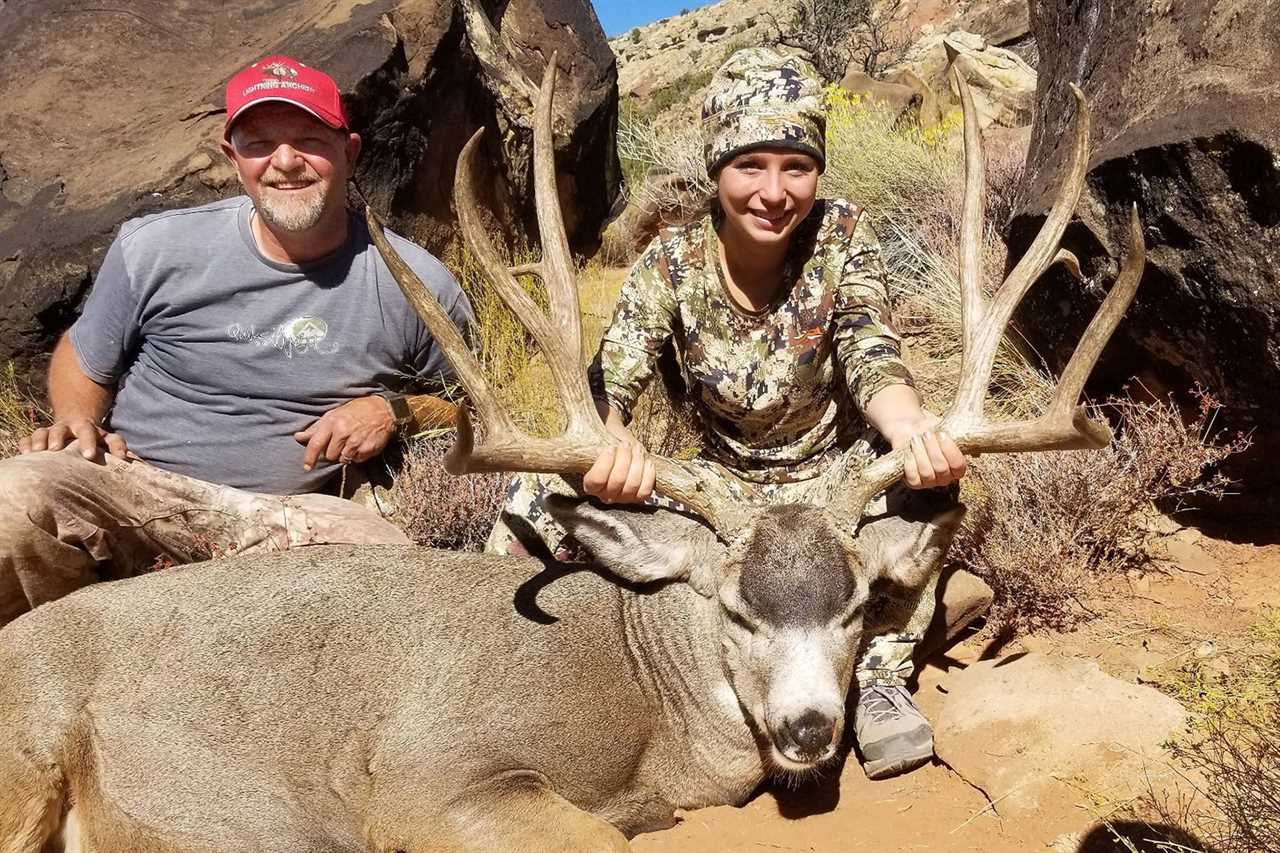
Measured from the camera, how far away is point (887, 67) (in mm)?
18438

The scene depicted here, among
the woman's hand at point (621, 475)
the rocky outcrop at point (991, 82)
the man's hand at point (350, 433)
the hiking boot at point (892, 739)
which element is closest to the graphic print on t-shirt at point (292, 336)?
the man's hand at point (350, 433)

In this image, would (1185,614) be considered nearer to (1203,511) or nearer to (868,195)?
(1203,511)

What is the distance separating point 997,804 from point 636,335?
2.26m

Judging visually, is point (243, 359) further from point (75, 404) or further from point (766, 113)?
point (766, 113)

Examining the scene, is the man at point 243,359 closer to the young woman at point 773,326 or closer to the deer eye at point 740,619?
the young woman at point 773,326

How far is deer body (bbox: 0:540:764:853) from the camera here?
3299 mm

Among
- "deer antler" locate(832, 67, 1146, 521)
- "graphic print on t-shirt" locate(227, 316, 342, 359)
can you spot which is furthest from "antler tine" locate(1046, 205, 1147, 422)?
"graphic print on t-shirt" locate(227, 316, 342, 359)

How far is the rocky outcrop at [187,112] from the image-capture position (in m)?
6.11

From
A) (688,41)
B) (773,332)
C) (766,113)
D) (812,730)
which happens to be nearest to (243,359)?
(773,332)

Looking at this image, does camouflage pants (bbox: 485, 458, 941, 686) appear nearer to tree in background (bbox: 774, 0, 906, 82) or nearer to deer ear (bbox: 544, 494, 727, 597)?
deer ear (bbox: 544, 494, 727, 597)

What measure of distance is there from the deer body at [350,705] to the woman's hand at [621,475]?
468 millimetres


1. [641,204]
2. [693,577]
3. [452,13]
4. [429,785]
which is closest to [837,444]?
[693,577]

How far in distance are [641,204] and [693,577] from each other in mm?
6926

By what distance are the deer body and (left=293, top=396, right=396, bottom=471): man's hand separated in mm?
996
